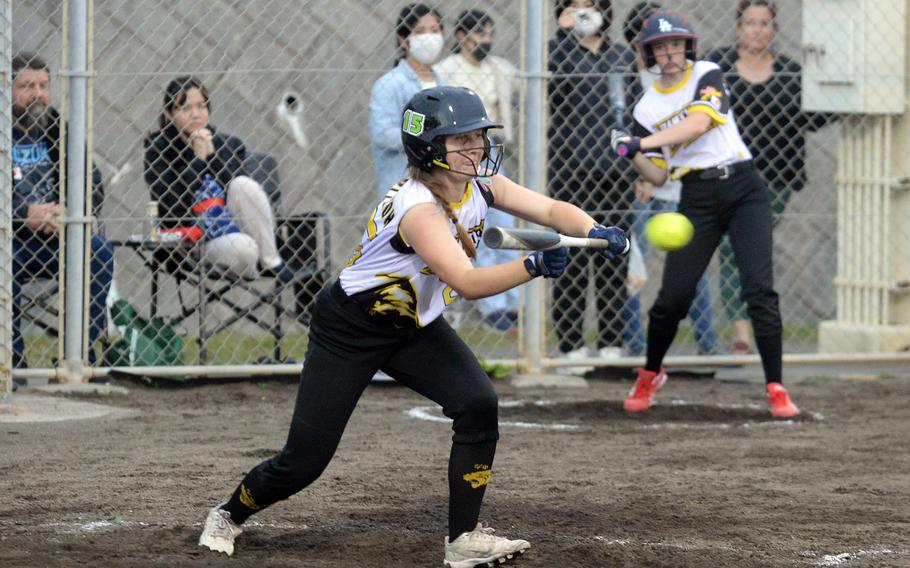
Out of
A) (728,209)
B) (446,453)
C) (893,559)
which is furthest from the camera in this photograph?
(728,209)

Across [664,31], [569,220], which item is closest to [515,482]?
[569,220]

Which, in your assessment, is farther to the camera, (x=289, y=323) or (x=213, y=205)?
→ (x=289, y=323)

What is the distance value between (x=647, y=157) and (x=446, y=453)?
2157 millimetres

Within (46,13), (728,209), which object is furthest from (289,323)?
(728,209)

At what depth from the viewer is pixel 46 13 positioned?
8.35 metres

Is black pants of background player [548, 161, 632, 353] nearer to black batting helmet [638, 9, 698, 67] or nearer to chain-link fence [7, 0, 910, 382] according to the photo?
chain-link fence [7, 0, 910, 382]

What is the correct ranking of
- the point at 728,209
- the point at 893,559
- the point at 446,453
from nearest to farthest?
the point at 893,559
the point at 446,453
the point at 728,209

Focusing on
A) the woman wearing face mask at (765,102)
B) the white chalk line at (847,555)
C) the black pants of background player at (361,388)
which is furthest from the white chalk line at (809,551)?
the woman wearing face mask at (765,102)

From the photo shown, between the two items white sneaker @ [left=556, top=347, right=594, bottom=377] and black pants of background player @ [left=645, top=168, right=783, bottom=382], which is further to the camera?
white sneaker @ [left=556, top=347, right=594, bottom=377]

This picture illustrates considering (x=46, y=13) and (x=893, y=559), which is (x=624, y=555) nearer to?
(x=893, y=559)

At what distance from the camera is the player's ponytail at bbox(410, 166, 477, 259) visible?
4.55 metres

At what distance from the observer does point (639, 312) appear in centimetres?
→ 942

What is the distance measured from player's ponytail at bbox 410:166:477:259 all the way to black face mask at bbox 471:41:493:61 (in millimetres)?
4725

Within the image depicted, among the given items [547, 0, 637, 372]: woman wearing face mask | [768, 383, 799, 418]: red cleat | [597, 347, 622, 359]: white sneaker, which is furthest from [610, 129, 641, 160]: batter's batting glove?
[597, 347, 622, 359]: white sneaker
